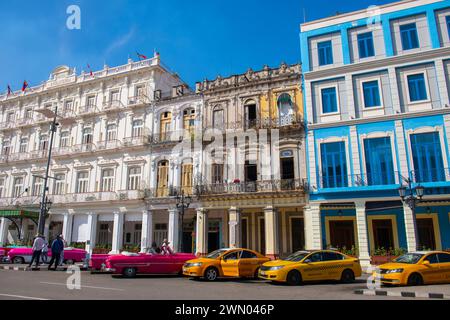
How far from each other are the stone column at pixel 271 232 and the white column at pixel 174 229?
6935 mm

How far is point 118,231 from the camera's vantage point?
2750 centimetres

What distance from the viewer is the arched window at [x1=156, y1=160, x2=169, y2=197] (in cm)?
2675

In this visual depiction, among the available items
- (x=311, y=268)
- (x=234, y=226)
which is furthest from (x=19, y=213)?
(x=311, y=268)

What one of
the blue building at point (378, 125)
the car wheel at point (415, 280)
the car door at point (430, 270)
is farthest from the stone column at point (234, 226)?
the car door at point (430, 270)

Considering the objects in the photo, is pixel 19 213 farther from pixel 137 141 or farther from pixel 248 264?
pixel 248 264

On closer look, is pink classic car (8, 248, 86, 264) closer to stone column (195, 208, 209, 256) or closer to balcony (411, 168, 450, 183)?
stone column (195, 208, 209, 256)

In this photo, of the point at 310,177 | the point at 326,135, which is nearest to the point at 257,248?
the point at 310,177

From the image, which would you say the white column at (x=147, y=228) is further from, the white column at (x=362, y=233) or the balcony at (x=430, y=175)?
the balcony at (x=430, y=175)

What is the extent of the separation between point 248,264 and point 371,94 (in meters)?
13.9

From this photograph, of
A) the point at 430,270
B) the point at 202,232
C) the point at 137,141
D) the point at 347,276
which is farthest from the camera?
the point at 137,141

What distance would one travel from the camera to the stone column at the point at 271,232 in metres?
21.8

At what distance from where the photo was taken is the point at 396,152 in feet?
66.1

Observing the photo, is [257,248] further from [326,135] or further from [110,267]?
[110,267]

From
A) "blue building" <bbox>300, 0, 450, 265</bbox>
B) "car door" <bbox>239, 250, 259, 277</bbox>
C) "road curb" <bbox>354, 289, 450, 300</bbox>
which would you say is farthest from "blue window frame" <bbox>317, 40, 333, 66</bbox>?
"road curb" <bbox>354, 289, 450, 300</bbox>
